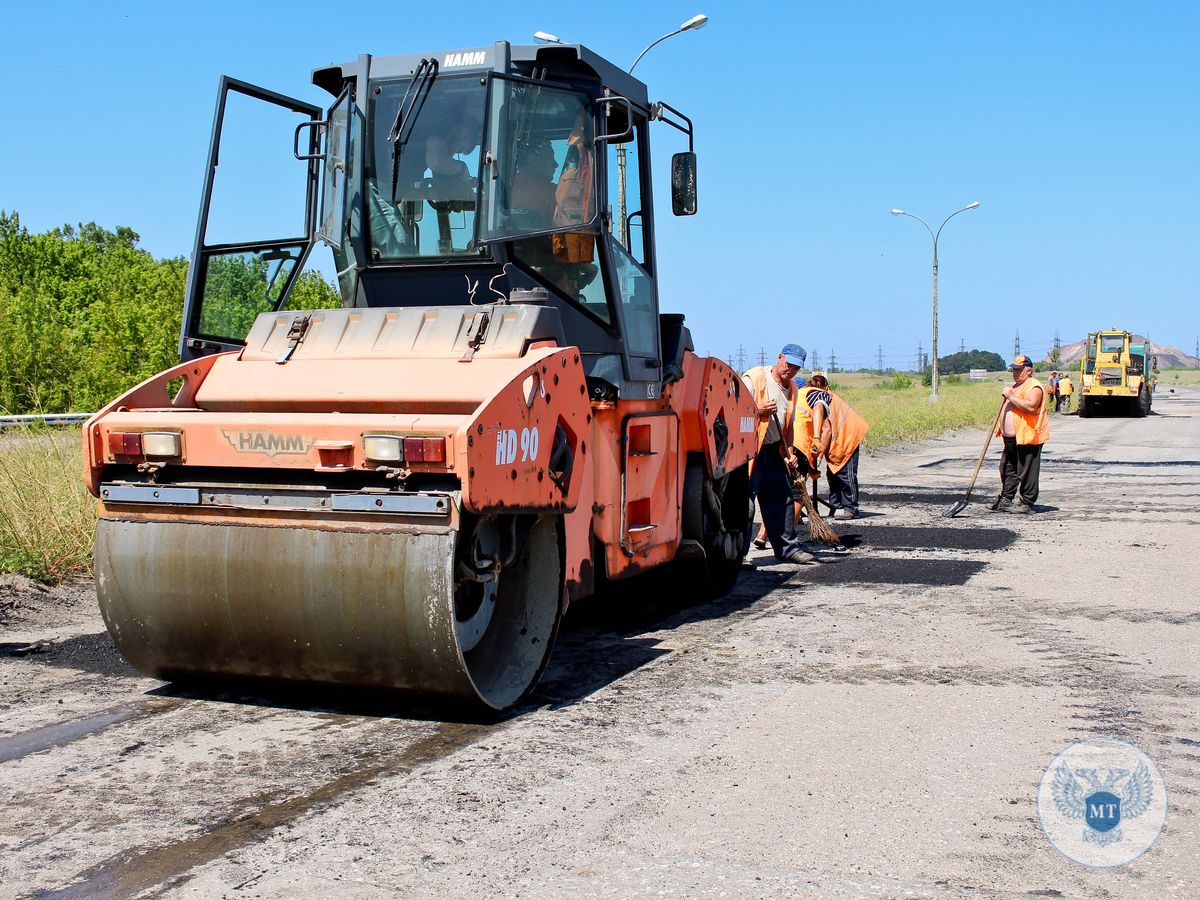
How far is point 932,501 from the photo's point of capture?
50.8ft

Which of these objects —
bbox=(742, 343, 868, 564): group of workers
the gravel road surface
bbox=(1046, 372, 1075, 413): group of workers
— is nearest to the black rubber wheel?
the gravel road surface

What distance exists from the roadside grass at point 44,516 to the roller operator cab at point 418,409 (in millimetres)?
2576

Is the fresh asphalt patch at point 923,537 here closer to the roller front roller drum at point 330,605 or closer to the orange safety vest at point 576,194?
the orange safety vest at point 576,194

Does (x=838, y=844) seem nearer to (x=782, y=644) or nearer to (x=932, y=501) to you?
(x=782, y=644)

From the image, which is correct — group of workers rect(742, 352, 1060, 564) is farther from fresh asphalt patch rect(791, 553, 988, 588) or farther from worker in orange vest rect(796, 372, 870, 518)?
fresh asphalt patch rect(791, 553, 988, 588)

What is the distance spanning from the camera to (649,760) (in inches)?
195

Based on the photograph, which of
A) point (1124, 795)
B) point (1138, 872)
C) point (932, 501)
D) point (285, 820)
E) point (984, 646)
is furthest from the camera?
point (932, 501)

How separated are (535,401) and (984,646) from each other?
312cm

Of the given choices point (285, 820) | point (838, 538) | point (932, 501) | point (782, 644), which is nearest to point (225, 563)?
point (285, 820)

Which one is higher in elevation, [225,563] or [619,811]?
[225,563]

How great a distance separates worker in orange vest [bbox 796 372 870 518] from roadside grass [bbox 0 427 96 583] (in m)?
6.11

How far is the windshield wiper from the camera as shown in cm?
653

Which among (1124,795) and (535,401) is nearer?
(1124,795)

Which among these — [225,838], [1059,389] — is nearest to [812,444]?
[225,838]
